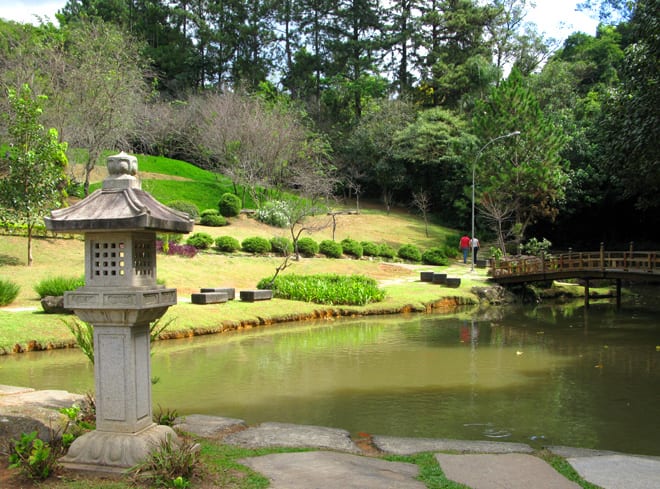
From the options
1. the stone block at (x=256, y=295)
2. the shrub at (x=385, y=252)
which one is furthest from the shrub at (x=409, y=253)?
the stone block at (x=256, y=295)

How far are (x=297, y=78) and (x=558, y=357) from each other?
46.0 meters

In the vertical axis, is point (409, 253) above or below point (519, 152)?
below

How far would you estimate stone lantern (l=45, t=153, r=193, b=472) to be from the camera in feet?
18.2

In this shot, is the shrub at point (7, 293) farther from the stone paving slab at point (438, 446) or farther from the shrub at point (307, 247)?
the shrub at point (307, 247)

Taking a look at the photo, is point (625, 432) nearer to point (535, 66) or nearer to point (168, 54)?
point (535, 66)

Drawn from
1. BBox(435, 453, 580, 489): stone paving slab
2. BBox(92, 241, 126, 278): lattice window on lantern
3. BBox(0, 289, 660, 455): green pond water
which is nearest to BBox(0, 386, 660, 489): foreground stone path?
BBox(435, 453, 580, 489): stone paving slab

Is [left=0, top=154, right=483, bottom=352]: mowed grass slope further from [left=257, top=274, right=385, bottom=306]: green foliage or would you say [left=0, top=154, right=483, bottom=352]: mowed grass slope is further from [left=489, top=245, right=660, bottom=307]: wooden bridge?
[left=489, top=245, right=660, bottom=307]: wooden bridge

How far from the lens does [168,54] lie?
5372cm

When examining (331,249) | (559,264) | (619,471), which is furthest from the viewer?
(331,249)

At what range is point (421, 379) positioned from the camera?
11531 millimetres

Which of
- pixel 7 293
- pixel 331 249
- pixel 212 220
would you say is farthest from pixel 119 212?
pixel 212 220

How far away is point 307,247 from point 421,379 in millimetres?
19737

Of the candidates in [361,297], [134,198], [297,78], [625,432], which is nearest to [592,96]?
[297,78]

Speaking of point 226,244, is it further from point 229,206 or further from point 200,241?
point 229,206
